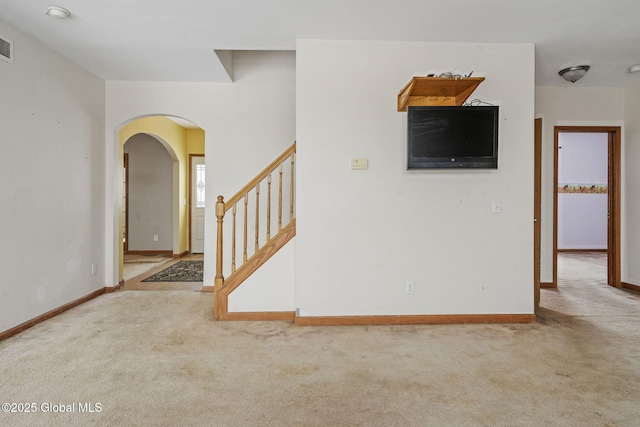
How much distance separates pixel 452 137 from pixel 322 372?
7.05 feet

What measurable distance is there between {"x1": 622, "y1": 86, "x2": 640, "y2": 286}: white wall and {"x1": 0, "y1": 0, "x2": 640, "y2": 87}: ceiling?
1221 mm

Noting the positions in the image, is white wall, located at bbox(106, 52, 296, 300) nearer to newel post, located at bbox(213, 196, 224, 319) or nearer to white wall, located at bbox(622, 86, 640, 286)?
newel post, located at bbox(213, 196, 224, 319)

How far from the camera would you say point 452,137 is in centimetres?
302

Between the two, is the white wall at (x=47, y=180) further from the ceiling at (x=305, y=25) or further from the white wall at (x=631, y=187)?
the white wall at (x=631, y=187)

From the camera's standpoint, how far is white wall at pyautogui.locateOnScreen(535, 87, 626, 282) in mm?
4555

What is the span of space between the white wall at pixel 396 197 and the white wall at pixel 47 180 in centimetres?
232

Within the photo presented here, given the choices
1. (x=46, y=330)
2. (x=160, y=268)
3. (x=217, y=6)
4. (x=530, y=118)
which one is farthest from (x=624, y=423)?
(x=160, y=268)

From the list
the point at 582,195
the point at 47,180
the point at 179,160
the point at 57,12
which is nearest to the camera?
the point at 57,12

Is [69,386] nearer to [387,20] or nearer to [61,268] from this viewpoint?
[61,268]

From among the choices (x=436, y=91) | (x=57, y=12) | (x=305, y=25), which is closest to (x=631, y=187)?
(x=436, y=91)

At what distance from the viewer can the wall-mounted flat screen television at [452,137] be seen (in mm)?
2998

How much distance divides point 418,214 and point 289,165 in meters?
1.61

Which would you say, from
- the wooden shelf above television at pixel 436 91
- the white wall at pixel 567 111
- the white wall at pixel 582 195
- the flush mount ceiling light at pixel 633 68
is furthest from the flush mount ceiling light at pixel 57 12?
the white wall at pixel 582 195

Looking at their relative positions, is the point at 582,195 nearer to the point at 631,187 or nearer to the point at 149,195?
the point at 631,187
